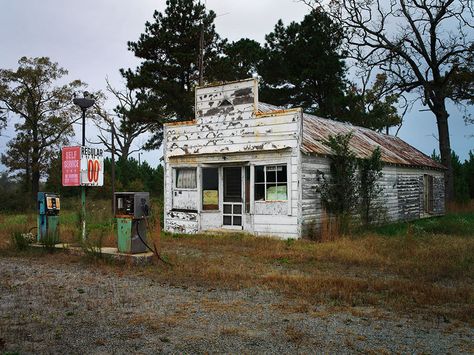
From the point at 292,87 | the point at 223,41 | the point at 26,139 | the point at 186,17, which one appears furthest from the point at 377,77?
the point at 26,139

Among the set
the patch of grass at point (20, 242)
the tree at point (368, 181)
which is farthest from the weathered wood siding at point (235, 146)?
the patch of grass at point (20, 242)

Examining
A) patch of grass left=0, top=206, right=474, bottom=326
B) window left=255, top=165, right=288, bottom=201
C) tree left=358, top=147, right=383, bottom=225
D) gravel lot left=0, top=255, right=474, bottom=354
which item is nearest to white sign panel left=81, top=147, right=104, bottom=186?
patch of grass left=0, top=206, right=474, bottom=326

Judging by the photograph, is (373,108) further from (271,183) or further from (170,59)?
(271,183)

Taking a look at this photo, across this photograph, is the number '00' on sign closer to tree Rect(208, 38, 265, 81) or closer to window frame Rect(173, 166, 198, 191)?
window frame Rect(173, 166, 198, 191)

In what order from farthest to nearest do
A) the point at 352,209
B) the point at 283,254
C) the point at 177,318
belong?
the point at 352,209
the point at 283,254
the point at 177,318

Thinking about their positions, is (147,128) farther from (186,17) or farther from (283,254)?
(283,254)

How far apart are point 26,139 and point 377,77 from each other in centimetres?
3269

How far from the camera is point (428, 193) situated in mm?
23000

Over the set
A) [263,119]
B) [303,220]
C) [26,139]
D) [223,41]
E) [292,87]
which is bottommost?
[303,220]

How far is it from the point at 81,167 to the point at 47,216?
1.74 metres

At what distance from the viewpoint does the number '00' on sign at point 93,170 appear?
11.4 metres

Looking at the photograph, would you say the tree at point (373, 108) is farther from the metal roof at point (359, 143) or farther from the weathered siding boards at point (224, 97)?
the weathered siding boards at point (224, 97)

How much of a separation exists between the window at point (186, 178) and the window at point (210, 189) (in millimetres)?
399

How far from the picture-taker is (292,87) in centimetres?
3269
